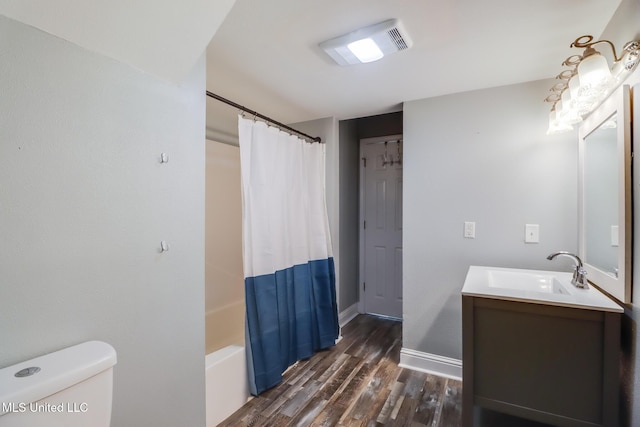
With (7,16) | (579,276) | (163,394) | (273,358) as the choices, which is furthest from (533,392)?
(7,16)

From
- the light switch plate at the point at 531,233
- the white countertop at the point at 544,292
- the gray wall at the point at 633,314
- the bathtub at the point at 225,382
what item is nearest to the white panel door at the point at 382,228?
the light switch plate at the point at 531,233

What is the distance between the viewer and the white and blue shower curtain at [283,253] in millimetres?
1978

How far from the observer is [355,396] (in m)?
1.97

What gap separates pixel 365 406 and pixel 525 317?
1.16 m

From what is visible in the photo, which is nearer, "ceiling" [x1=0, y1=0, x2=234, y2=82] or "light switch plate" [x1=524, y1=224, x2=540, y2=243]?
"ceiling" [x1=0, y1=0, x2=234, y2=82]

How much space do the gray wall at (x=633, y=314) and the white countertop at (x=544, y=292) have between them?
0.08 metres

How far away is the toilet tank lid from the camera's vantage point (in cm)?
75

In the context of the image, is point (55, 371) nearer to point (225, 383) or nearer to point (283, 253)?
point (225, 383)

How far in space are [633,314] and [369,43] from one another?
5.52 feet

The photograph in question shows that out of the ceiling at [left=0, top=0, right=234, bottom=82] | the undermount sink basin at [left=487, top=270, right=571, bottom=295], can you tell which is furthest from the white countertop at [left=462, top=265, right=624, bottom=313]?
the ceiling at [left=0, top=0, right=234, bottom=82]

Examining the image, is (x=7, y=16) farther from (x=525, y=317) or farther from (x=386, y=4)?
(x=525, y=317)

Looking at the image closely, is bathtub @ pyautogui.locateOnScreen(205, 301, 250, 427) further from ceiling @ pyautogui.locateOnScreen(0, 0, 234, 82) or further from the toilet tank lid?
ceiling @ pyautogui.locateOnScreen(0, 0, 234, 82)

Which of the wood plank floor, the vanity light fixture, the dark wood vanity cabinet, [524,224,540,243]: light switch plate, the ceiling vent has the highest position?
the ceiling vent

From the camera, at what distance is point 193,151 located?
1.42 metres
